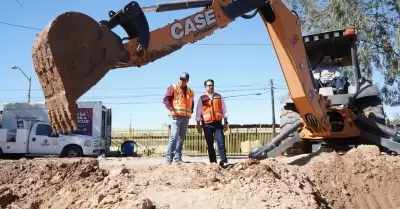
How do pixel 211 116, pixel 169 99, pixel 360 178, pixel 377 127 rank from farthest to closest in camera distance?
pixel 211 116 → pixel 169 99 → pixel 377 127 → pixel 360 178

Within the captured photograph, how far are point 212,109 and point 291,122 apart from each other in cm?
146

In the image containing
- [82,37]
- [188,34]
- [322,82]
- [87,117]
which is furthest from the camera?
[87,117]

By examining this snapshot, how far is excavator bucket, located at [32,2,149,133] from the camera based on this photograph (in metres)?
3.87

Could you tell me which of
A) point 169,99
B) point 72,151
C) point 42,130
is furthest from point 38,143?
point 169,99

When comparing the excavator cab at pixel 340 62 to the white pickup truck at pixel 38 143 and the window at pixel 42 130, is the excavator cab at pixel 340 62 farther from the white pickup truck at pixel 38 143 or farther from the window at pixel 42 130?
the window at pixel 42 130

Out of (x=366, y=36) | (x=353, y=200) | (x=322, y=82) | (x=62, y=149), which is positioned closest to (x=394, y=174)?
(x=353, y=200)

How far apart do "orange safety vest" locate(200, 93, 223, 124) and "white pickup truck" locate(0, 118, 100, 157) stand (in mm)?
13716

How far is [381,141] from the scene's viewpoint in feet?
22.7

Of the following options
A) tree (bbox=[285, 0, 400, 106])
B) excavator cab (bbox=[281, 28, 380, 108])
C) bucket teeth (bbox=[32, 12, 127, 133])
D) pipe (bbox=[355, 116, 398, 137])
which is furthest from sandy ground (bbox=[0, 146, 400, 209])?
tree (bbox=[285, 0, 400, 106])

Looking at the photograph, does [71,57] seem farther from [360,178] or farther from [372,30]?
[372,30]

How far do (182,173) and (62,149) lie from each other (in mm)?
16512

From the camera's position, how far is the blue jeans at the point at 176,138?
7102mm

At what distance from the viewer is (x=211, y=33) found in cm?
527

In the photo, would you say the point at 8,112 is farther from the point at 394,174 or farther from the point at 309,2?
the point at 394,174
